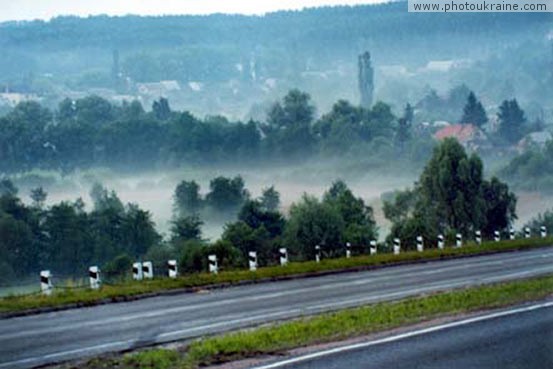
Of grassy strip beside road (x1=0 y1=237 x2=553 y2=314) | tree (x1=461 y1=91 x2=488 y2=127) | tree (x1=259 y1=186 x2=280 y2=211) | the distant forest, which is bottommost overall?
grassy strip beside road (x1=0 y1=237 x2=553 y2=314)

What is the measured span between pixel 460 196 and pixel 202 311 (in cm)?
6180

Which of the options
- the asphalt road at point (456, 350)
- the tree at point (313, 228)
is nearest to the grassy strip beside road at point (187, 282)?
the asphalt road at point (456, 350)

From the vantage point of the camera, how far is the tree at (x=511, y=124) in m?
130

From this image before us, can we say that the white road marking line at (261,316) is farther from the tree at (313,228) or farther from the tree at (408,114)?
the tree at (408,114)

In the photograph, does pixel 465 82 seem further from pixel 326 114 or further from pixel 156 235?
pixel 156 235

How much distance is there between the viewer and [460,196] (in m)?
79.2

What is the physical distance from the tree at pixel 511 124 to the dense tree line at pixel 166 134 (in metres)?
9.95

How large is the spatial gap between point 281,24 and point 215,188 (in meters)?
72.3

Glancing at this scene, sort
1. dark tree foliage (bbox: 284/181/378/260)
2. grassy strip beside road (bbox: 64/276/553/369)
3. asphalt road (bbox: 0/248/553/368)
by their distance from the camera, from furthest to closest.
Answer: dark tree foliage (bbox: 284/181/378/260), asphalt road (bbox: 0/248/553/368), grassy strip beside road (bbox: 64/276/553/369)

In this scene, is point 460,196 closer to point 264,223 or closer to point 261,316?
point 264,223

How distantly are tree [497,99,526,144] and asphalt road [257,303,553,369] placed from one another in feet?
387

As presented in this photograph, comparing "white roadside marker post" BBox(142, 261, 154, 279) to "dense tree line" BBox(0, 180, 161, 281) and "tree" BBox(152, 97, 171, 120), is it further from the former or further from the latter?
"tree" BBox(152, 97, 171, 120)

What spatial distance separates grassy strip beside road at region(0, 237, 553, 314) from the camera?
21.5 metres

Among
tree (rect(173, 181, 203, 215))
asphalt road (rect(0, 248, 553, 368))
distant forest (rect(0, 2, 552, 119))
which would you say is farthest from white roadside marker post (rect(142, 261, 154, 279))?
distant forest (rect(0, 2, 552, 119))
